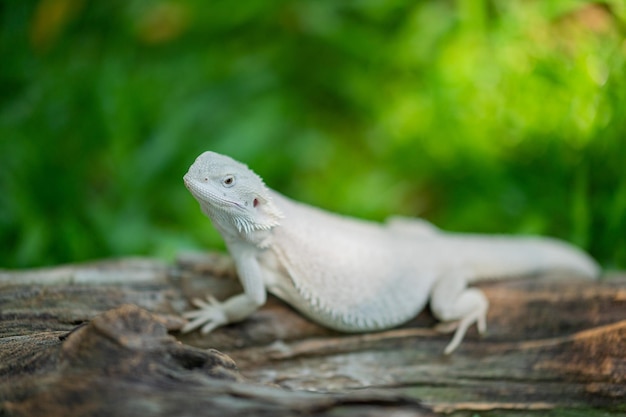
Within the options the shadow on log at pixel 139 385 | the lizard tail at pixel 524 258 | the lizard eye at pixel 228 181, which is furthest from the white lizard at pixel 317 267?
the shadow on log at pixel 139 385

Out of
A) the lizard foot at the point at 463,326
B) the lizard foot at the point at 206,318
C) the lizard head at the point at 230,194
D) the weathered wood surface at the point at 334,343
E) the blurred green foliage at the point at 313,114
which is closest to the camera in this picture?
the weathered wood surface at the point at 334,343

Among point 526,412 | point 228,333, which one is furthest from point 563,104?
point 228,333

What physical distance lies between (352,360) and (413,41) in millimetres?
4022

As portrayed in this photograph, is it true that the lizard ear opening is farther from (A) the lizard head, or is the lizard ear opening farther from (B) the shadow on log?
(B) the shadow on log

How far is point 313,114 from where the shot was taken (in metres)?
7.17

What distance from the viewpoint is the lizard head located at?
307 cm

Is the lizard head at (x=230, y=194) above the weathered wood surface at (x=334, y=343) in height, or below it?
above

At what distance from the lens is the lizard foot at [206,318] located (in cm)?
334

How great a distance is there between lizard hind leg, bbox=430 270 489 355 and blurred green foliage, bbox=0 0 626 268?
1.53m

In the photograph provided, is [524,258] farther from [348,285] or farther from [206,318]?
[206,318]

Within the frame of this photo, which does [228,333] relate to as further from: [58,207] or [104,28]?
[104,28]

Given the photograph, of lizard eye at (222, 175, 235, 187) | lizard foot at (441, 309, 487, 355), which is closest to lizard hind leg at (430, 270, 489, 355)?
lizard foot at (441, 309, 487, 355)

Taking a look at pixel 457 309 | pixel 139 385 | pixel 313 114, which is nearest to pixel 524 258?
pixel 457 309

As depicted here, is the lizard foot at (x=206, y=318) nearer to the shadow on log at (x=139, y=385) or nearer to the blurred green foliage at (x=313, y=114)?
the shadow on log at (x=139, y=385)
